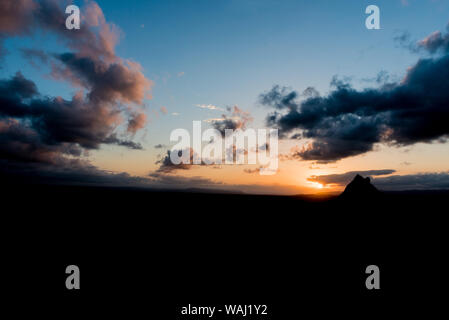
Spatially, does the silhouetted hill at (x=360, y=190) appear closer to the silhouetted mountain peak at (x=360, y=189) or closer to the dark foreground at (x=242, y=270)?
the silhouetted mountain peak at (x=360, y=189)

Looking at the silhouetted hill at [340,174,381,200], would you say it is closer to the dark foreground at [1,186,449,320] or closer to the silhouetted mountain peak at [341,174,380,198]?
the silhouetted mountain peak at [341,174,380,198]

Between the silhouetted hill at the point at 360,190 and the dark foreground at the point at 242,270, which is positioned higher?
the silhouetted hill at the point at 360,190

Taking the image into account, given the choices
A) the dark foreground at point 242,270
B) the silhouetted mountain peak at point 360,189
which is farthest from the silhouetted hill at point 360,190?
the dark foreground at point 242,270

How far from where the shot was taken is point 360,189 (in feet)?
95.1

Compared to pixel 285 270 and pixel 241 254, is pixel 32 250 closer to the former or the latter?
pixel 241 254

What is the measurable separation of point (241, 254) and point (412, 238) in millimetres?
19981

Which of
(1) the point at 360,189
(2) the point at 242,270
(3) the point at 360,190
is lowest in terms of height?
(2) the point at 242,270

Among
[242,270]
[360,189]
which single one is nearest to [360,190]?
[360,189]

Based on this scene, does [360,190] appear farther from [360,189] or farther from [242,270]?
[242,270]

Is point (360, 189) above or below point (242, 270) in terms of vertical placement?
above

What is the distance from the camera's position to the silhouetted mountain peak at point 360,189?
2841 cm

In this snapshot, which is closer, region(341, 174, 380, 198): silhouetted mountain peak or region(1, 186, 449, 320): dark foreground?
region(1, 186, 449, 320): dark foreground

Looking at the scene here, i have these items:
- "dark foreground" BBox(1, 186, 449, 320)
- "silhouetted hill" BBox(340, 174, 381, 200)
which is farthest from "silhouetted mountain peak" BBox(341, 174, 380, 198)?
"dark foreground" BBox(1, 186, 449, 320)

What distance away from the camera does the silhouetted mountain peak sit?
28.4m
